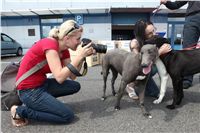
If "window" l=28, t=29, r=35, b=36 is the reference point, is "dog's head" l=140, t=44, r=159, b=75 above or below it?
above

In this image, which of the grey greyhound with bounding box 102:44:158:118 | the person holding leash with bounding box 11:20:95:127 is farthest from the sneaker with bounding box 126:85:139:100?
the person holding leash with bounding box 11:20:95:127

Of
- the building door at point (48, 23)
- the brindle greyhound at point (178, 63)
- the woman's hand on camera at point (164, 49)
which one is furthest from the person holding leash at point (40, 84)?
the building door at point (48, 23)

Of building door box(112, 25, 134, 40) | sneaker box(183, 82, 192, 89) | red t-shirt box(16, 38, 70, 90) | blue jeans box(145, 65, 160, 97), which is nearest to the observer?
red t-shirt box(16, 38, 70, 90)

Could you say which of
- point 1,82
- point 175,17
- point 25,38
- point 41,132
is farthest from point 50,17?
point 41,132

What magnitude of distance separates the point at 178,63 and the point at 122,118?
43.8 inches

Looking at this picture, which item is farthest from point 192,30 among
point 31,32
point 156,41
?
point 31,32

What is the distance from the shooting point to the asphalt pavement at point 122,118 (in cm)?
285

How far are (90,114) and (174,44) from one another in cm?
1738

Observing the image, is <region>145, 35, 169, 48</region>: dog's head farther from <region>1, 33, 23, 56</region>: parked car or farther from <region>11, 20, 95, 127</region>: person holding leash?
<region>1, 33, 23, 56</region>: parked car

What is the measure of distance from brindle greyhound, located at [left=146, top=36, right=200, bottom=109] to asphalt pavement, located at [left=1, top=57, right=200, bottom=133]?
29cm

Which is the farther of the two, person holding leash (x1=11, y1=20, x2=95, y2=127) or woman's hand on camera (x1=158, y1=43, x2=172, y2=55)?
woman's hand on camera (x1=158, y1=43, x2=172, y2=55)

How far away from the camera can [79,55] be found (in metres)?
2.83

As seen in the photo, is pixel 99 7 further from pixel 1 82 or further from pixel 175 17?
pixel 1 82

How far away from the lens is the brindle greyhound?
350 centimetres
